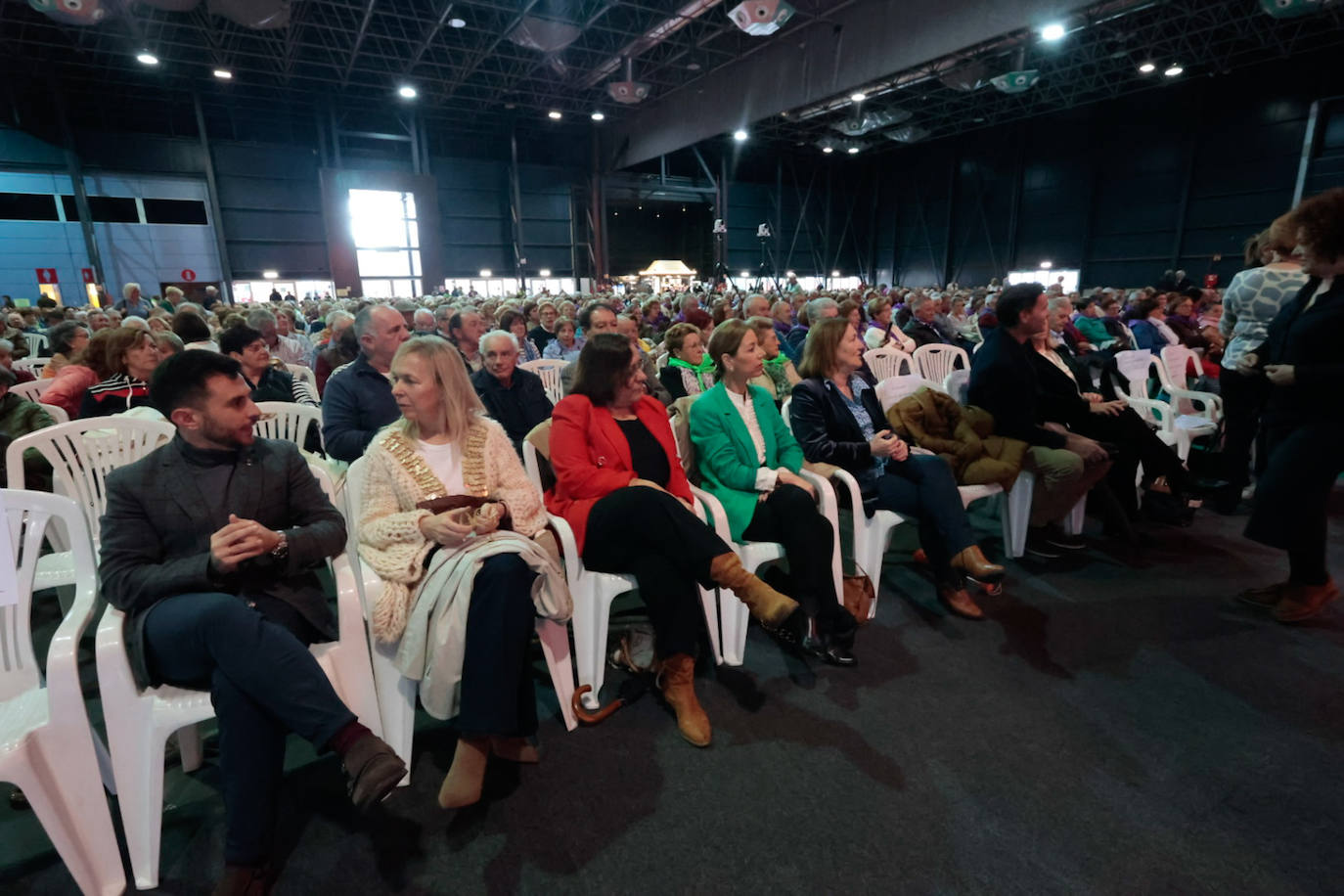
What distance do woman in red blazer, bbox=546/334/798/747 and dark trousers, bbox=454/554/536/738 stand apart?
0.36 metres

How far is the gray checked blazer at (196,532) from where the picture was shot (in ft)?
4.63

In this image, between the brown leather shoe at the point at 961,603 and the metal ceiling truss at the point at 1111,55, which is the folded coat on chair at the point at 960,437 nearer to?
the brown leather shoe at the point at 961,603

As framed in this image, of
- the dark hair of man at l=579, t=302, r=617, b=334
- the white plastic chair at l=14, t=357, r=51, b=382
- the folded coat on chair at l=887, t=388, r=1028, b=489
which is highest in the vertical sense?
the dark hair of man at l=579, t=302, r=617, b=334

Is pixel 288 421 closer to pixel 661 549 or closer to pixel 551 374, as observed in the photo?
pixel 551 374

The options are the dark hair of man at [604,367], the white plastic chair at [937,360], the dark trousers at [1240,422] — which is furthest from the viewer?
the white plastic chair at [937,360]

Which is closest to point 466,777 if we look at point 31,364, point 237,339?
point 237,339

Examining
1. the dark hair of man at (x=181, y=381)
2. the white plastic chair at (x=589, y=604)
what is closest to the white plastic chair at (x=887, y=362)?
the white plastic chair at (x=589, y=604)

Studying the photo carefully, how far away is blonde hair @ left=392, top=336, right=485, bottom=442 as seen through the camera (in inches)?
70.8

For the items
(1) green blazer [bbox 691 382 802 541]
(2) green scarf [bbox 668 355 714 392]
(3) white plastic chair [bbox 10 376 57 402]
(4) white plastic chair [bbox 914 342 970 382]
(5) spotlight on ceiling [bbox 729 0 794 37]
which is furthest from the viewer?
(5) spotlight on ceiling [bbox 729 0 794 37]

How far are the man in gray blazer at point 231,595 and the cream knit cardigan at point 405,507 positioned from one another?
0.13 metres

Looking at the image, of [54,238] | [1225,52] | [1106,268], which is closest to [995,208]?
[1106,268]

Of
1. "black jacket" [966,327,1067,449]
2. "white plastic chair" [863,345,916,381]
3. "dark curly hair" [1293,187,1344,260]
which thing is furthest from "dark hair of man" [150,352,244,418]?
"white plastic chair" [863,345,916,381]

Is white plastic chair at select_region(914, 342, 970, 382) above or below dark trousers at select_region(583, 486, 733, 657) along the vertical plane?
above

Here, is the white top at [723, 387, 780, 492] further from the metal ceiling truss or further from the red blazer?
the metal ceiling truss
